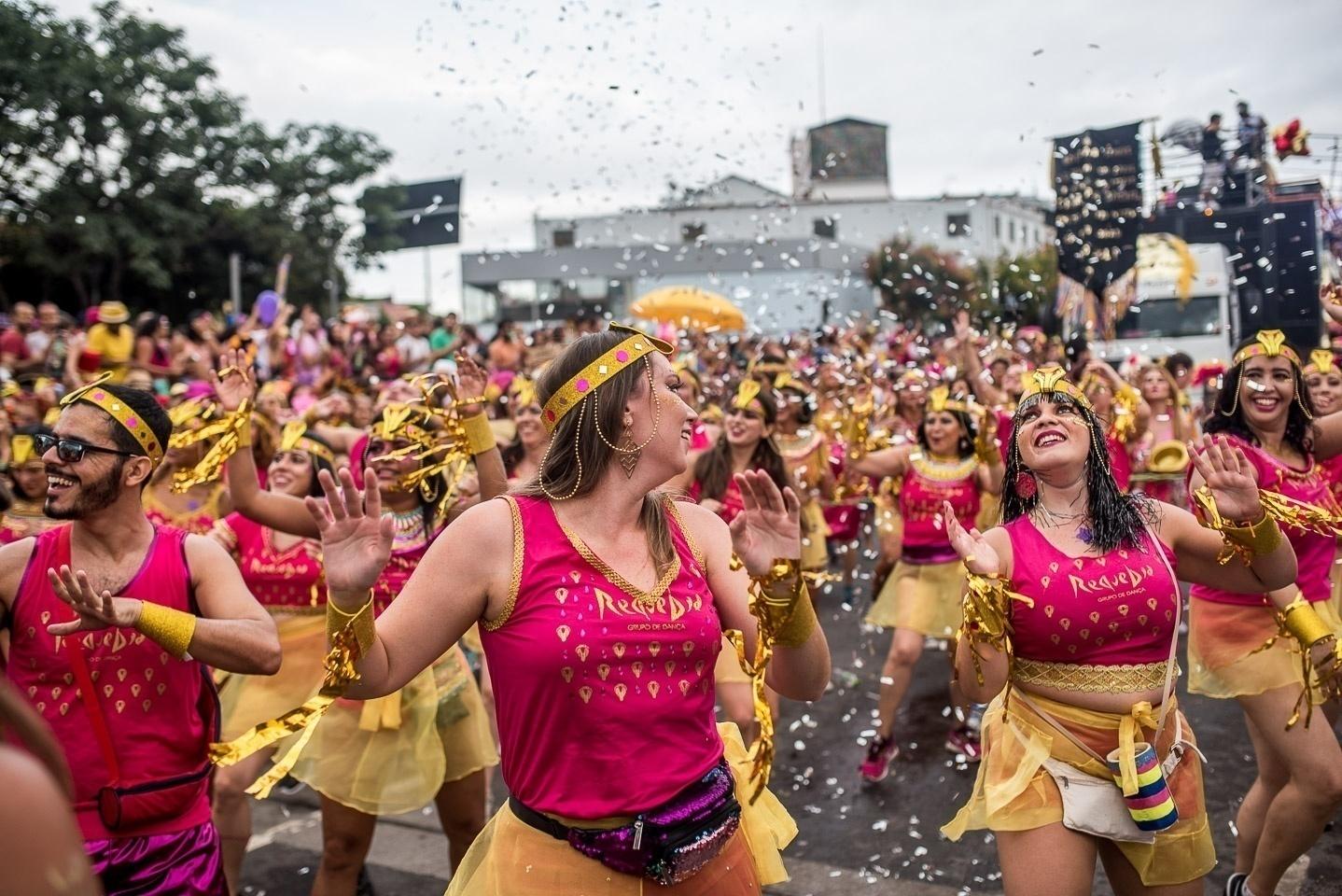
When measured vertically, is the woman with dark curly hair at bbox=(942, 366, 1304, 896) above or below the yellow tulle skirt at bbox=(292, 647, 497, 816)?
above

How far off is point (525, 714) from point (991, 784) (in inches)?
62.3

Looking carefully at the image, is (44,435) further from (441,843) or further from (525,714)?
(441,843)

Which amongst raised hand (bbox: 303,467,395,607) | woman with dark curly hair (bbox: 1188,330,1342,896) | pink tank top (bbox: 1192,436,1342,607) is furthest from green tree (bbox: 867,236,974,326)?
raised hand (bbox: 303,467,395,607)

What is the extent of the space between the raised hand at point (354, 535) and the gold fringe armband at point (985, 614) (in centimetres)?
164

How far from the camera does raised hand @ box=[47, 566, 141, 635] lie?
2793mm

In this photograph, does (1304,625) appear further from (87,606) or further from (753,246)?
(753,246)

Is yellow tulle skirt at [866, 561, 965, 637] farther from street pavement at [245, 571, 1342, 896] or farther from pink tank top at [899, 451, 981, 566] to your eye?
street pavement at [245, 571, 1342, 896]

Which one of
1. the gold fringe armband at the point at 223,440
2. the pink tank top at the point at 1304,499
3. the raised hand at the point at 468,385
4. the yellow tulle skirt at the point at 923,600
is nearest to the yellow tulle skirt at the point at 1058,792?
the pink tank top at the point at 1304,499

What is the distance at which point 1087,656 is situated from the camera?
335 centimetres

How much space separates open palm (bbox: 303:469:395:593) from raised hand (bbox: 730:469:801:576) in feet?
2.59

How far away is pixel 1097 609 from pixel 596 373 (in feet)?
5.38

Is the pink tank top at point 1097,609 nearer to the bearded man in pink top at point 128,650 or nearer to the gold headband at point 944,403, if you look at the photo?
the bearded man in pink top at point 128,650

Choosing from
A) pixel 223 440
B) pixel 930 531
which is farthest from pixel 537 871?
pixel 930 531

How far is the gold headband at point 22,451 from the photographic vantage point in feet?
18.5
